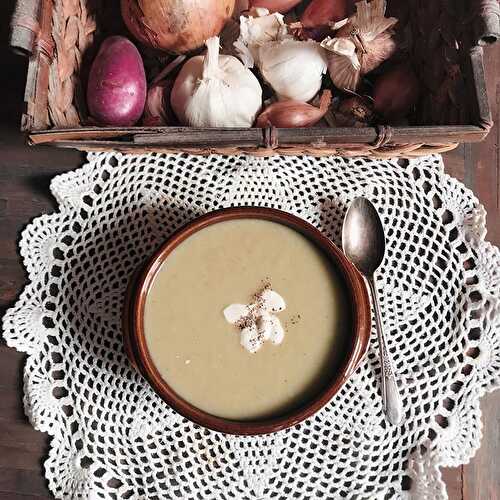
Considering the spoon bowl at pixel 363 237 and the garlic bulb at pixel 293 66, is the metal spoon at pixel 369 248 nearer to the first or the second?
the spoon bowl at pixel 363 237

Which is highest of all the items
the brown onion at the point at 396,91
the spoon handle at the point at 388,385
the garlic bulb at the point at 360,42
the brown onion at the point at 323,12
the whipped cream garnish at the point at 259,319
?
the brown onion at the point at 323,12

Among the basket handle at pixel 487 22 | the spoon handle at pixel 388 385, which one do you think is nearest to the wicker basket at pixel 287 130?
the basket handle at pixel 487 22

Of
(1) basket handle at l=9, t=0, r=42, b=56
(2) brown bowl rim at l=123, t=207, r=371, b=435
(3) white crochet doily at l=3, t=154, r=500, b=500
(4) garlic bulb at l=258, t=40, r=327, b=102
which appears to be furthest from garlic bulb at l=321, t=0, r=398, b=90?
(1) basket handle at l=9, t=0, r=42, b=56

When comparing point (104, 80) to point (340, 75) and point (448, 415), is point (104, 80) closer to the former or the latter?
point (340, 75)

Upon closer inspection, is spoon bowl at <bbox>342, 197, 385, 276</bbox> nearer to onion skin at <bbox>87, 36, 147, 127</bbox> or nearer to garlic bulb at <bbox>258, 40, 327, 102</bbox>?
garlic bulb at <bbox>258, 40, 327, 102</bbox>

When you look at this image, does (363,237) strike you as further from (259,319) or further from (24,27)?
(24,27)

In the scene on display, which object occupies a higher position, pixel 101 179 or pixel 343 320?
pixel 101 179

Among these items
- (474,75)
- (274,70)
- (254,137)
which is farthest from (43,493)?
(474,75)
